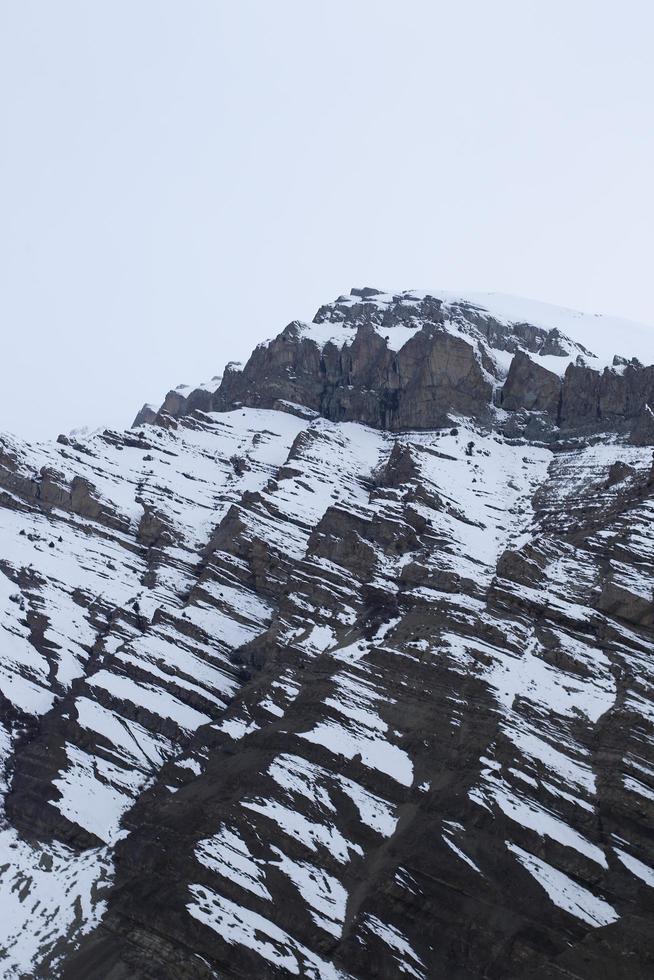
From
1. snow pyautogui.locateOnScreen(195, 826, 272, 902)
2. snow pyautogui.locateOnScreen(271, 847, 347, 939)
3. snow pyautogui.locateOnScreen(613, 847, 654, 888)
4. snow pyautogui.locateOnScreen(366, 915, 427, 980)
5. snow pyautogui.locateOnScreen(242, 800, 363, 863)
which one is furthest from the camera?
snow pyautogui.locateOnScreen(242, 800, 363, 863)

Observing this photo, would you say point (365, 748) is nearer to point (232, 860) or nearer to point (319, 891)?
point (319, 891)

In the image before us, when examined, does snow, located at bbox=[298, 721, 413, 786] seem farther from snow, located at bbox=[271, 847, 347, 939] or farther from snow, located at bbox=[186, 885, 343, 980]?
snow, located at bbox=[186, 885, 343, 980]

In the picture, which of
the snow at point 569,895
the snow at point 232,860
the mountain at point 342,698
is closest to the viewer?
the snow at point 569,895

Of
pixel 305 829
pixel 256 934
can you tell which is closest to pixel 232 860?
pixel 305 829

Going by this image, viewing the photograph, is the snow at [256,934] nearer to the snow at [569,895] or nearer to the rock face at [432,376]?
the snow at [569,895]

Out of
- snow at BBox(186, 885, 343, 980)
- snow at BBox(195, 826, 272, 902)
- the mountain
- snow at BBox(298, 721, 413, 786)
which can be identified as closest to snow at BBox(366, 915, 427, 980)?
the mountain

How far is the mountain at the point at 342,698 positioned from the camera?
63.0 metres

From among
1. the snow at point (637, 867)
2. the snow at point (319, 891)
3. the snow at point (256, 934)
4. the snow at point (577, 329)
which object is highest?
the snow at point (577, 329)

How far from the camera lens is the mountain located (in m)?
63.0

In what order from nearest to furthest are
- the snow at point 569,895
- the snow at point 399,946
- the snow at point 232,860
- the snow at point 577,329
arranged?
the snow at point 569,895 < the snow at point 399,946 < the snow at point 232,860 < the snow at point 577,329

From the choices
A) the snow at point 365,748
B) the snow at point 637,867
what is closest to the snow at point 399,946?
the snow at point 365,748

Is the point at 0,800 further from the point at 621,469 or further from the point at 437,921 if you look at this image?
the point at 621,469

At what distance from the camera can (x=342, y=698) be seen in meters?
79.2

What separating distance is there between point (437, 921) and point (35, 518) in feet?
228
